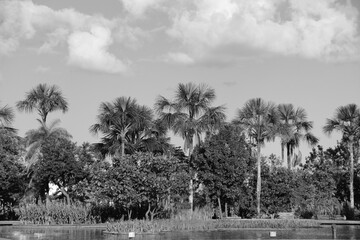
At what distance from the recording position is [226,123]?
51.7 meters

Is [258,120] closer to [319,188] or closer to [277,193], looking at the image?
[277,193]

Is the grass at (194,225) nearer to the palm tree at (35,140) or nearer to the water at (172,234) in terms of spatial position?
the water at (172,234)

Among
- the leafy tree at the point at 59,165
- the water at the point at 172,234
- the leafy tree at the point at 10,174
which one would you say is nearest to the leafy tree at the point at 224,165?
the water at the point at 172,234

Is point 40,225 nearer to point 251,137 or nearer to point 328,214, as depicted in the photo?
point 251,137

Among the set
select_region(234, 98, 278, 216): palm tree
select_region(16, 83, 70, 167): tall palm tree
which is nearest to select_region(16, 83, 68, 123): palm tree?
select_region(16, 83, 70, 167): tall palm tree

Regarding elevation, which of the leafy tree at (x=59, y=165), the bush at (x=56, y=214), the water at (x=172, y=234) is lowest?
the water at (x=172, y=234)

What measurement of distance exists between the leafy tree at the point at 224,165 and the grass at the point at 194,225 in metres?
6.81

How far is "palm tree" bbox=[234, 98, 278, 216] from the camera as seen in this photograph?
2014 inches

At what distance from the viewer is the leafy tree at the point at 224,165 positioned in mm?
49281

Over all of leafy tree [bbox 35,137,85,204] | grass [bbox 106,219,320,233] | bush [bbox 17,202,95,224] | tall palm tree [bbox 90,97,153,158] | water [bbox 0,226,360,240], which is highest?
tall palm tree [bbox 90,97,153,158]

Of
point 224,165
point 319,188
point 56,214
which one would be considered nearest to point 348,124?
point 319,188

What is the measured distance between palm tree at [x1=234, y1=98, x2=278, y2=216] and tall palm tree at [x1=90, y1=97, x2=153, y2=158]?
317 inches

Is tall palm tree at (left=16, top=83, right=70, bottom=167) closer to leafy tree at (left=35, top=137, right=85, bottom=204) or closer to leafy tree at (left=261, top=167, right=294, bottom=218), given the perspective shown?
leafy tree at (left=35, top=137, right=85, bottom=204)

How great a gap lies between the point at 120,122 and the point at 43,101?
813cm
